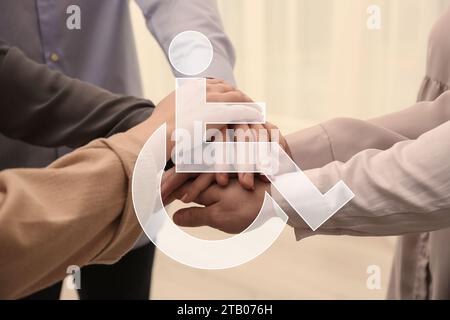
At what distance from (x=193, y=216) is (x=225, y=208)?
5cm

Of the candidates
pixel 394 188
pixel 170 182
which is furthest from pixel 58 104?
pixel 394 188

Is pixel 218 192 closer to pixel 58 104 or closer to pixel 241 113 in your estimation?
pixel 241 113

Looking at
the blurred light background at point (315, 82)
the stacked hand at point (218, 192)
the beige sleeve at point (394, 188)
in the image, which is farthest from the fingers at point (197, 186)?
the blurred light background at point (315, 82)

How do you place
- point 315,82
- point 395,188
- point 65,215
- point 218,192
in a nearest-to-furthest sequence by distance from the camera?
1. point 65,215
2. point 395,188
3. point 218,192
4. point 315,82

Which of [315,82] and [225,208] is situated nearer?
[225,208]

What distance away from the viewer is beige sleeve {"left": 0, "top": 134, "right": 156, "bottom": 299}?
1.78ft

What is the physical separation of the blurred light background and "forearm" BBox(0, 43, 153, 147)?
42.9 inches

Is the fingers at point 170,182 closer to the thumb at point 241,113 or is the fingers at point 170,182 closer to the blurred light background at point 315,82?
the thumb at point 241,113

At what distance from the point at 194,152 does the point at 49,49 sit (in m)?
0.32

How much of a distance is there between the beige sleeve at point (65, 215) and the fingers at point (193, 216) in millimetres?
185

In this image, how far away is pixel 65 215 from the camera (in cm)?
57

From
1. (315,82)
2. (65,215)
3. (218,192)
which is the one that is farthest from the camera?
(315,82)

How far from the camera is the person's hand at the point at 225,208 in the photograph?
80 cm

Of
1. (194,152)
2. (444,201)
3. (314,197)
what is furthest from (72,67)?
(444,201)
